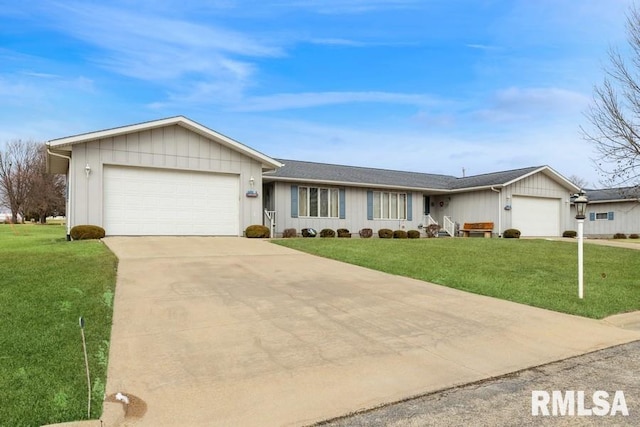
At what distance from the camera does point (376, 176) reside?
24.3 metres

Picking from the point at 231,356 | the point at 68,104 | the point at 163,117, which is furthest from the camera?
the point at 68,104

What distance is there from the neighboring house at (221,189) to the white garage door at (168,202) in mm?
33

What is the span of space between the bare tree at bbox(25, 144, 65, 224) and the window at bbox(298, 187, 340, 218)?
34.6m

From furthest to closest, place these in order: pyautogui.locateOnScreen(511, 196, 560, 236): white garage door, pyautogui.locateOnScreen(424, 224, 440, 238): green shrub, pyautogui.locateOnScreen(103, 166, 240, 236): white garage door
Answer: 1. pyautogui.locateOnScreen(511, 196, 560, 236): white garage door
2. pyautogui.locateOnScreen(424, 224, 440, 238): green shrub
3. pyautogui.locateOnScreen(103, 166, 240, 236): white garage door

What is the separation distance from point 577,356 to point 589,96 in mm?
11379

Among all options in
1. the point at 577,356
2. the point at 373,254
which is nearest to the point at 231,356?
the point at 577,356

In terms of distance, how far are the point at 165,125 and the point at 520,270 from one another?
1225 centimetres

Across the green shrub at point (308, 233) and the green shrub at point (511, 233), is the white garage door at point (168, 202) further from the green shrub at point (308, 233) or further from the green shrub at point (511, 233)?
the green shrub at point (511, 233)

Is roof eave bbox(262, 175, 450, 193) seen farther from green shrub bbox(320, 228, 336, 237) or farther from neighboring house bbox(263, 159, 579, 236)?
green shrub bbox(320, 228, 336, 237)

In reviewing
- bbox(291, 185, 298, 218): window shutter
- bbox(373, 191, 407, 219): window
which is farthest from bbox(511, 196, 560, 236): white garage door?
bbox(291, 185, 298, 218): window shutter

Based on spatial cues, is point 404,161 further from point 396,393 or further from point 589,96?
point 396,393

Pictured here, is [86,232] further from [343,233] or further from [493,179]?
[493,179]

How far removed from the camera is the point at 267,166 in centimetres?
1742

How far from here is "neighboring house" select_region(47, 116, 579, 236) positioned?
1436cm
